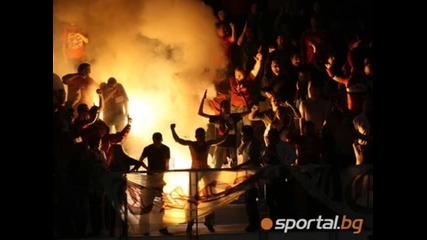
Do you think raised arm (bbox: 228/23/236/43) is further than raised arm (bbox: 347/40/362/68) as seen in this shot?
Yes

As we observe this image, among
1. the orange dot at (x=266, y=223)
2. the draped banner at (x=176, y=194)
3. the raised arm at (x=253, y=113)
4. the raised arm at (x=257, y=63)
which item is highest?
the raised arm at (x=257, y=63)

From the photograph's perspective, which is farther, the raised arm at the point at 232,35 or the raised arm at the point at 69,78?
the raised arm at the point at 232,35

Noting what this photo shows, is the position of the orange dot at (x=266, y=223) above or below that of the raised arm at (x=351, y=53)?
below

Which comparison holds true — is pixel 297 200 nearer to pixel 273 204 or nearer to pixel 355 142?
pixel 273 204

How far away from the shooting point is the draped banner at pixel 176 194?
38.4 feet

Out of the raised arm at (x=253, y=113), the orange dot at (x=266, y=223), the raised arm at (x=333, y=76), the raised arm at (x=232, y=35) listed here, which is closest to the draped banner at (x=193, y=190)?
the orange dot at (x=266, y=223)

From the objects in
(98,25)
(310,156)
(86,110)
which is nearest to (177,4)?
(98,25)

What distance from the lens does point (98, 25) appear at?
44.1ft

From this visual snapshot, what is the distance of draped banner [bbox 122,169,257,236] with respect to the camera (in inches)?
461

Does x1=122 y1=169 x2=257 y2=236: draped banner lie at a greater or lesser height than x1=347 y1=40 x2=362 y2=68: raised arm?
lesser

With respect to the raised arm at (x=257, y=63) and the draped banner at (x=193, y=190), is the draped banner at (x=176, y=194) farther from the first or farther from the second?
the raised arm at (x=257, y=63)

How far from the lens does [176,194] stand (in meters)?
11.8

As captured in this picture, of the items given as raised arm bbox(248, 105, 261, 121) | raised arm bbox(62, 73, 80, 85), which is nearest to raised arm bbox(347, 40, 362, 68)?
raised arm bbox(248, 105, 261, 121)

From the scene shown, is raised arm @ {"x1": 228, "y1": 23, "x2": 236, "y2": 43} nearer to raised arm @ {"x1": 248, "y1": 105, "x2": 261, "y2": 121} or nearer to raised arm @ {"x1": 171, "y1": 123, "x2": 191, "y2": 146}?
raised arm @ {"x1": 248, "y1": 105, "x2": 261, "y2": 121}
